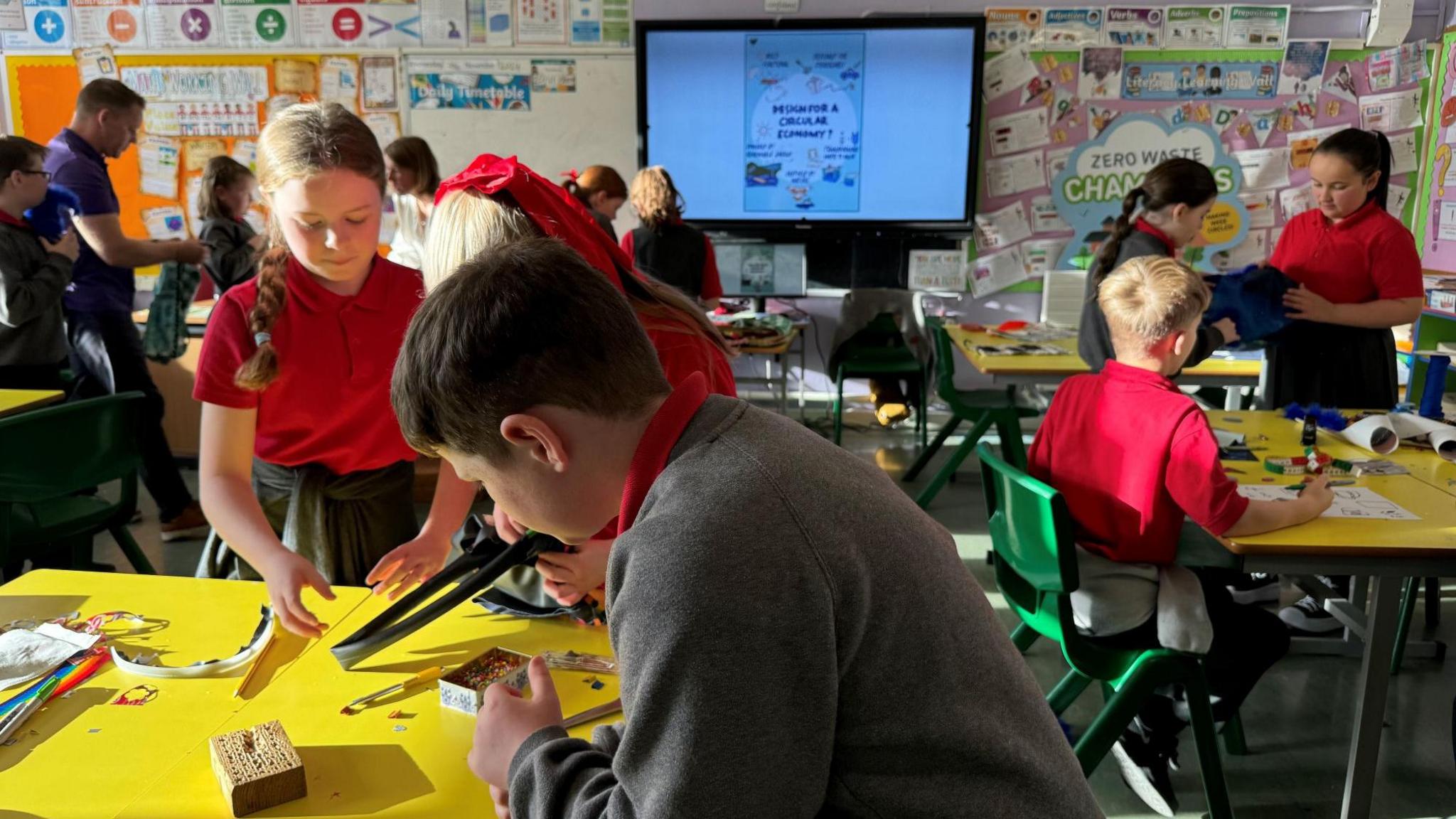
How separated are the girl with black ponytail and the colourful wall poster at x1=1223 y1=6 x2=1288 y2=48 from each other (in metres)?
2.91

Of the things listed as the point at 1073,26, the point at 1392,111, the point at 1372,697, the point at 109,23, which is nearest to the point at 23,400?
the point at 1372,697

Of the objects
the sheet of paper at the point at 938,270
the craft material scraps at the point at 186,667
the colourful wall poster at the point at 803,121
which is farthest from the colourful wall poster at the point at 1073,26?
the craft material scraps at the point at 186,667

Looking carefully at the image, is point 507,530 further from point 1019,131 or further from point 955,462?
point 1019,131

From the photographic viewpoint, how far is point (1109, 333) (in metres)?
2.99

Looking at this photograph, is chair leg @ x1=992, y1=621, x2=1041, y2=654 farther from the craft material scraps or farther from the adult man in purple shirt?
the adult man in purple shirt

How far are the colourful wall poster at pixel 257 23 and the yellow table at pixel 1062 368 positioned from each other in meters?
4.23

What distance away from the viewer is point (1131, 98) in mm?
5594

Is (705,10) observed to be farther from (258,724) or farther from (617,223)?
(258,724)

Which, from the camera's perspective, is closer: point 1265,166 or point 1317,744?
point 1317,744

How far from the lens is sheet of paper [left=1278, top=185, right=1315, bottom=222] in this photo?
18.5ft

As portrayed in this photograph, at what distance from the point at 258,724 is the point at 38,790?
0.21 m

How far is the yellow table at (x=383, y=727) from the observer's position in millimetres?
1016

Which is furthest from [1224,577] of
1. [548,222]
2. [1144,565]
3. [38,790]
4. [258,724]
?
[38,790]

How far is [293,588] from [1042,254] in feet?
16.9
